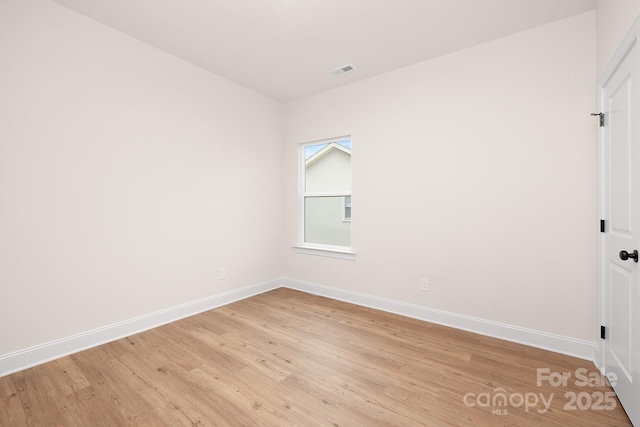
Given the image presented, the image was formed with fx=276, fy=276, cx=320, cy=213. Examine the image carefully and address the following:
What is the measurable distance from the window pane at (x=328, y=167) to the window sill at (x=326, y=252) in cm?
89

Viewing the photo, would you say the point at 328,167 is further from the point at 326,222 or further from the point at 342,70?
the point at 342,70

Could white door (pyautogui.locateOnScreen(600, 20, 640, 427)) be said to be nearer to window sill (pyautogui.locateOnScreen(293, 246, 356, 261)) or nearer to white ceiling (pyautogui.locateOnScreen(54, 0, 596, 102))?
white ceiling (pyautogui.locateOnScreen(54, 0, 596, 102))

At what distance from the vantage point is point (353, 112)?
12.2 feet

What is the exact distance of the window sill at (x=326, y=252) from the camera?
12.4ft

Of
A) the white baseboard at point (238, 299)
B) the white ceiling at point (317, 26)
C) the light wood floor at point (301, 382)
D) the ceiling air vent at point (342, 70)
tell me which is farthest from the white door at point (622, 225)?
the ceiling air vent at point (342, 70)

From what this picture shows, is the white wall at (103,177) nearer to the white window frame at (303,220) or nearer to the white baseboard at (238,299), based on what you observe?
the white baseboard at (238,299)

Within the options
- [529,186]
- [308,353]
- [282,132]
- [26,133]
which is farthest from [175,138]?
[529,186]

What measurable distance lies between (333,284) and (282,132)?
256 centimetres

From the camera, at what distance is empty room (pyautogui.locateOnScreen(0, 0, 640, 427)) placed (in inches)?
72.4

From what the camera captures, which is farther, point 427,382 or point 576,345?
point 576,345

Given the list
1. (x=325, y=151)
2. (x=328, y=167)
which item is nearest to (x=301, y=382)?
A: (x=328, y=167)

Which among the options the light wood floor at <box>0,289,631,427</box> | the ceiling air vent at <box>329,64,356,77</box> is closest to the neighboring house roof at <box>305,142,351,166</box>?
the ceiling air vent at <box>329,64,356,77</box>

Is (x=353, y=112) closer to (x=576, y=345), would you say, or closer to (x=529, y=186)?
(x=529, y=186)

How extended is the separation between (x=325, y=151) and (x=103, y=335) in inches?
134
